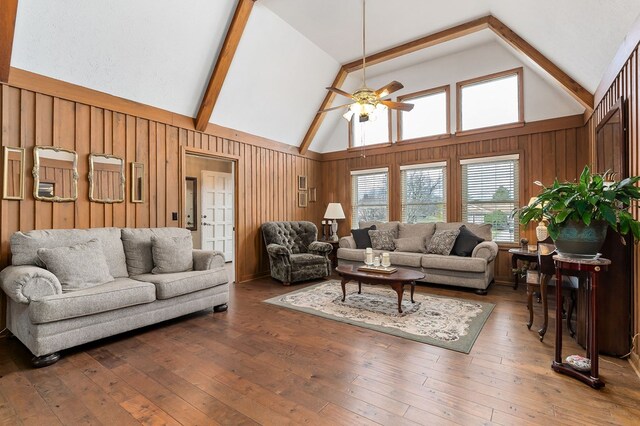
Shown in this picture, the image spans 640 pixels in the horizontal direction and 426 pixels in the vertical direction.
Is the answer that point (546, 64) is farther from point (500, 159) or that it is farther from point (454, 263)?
point (454, 263)

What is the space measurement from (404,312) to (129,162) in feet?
12.8

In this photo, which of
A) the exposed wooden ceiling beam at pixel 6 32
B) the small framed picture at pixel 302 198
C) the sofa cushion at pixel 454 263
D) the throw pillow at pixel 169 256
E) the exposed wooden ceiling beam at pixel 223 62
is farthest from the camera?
the small framed picture at pixel 302 198

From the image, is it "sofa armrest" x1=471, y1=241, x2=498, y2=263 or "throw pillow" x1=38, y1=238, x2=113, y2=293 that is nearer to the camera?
"throw pillow" x1=38, y1=238, x2=113, y2=293

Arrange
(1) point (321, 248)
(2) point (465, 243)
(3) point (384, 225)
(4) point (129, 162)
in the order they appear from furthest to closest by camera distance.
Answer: (3) point (384, 225), (1) point (321, 248), (2) point (465, 243), (4) point (129, 162)

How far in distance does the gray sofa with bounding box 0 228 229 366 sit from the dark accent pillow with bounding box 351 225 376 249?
2720 mm

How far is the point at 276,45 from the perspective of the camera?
4547 mm

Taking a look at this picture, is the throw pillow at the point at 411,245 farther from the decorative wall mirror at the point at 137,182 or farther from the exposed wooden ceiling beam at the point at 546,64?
the decorative wall mirror at the point at 137,182

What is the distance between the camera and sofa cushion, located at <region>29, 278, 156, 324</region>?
2332 millimetres

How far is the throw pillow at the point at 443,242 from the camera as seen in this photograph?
4.75 m

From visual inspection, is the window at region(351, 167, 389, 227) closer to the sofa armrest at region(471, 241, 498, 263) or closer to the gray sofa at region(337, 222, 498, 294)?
the gray sofa at region(337, 222, 498, 294)

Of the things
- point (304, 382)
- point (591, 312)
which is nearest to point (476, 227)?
point (591, 312)

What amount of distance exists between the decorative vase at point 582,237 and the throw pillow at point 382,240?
3192 mm

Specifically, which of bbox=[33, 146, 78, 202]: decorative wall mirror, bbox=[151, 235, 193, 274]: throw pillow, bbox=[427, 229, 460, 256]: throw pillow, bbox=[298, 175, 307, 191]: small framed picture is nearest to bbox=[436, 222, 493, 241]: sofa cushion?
bbox=[427, 229, 460, 256]: throw pillow

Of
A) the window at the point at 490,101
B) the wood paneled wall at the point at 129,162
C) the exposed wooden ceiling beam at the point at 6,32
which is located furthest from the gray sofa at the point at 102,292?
the window at the point at 490,101
